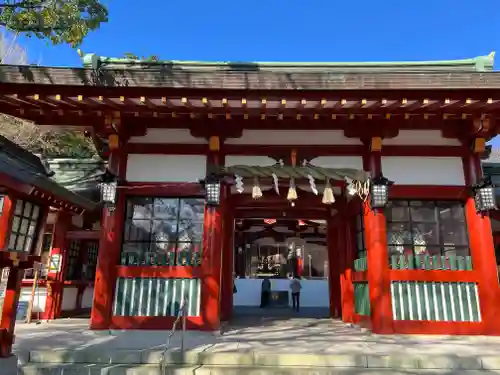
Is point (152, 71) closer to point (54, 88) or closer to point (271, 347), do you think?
point (54, 88)

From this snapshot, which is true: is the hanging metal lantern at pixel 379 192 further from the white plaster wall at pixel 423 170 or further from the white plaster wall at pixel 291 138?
the white plaster wall at pixel 291 138

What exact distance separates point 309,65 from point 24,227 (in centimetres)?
754

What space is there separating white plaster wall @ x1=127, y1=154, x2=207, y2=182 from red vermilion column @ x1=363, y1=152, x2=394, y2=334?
12.2ft

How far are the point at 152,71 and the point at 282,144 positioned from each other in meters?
3.12

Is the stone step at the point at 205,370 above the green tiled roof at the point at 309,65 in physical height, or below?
below

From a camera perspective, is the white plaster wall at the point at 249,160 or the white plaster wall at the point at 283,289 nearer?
the white plaster wall at the point at 249,160

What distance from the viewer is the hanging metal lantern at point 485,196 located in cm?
748

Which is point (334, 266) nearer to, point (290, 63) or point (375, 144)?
point (375, 144)

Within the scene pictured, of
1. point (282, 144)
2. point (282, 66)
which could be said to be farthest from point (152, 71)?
point (282, 66)

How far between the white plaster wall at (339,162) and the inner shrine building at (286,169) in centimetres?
3

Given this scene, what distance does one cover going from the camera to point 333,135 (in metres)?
8.32

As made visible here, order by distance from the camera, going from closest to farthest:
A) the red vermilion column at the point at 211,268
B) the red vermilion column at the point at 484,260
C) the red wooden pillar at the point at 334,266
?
the red vermilion column at the point at 484,260 → the red vermilion column at the point at 211,268 → the red wooden pillar at the point at 334,266

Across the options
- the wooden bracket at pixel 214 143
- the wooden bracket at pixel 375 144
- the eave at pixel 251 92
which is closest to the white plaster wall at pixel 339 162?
the wooden bracket at pixel 375 144

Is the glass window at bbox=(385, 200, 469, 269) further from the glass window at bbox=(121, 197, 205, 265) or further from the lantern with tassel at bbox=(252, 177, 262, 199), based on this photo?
the glass window at bbox=(121, 197, 205, 265)
